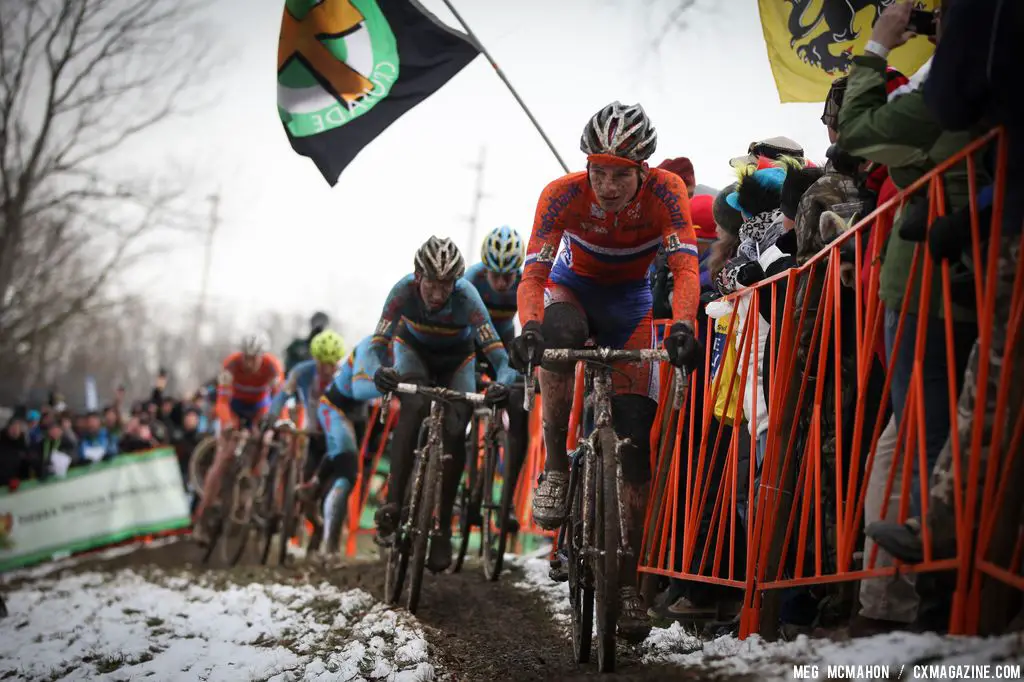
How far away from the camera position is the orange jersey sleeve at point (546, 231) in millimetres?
4648

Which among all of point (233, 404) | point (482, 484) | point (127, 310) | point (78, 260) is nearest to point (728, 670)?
point (482, 484)

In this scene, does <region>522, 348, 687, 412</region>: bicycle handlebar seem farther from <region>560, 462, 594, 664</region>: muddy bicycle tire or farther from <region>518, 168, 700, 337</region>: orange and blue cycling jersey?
<region>560, 462, 594, 664</region>: muddy bicycle tire

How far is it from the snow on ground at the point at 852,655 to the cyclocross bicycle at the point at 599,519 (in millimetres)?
294

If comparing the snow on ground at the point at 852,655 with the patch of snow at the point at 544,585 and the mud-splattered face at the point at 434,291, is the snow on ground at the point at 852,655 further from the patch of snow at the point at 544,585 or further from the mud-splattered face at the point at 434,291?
the mud-splattered face at the point at 434,291

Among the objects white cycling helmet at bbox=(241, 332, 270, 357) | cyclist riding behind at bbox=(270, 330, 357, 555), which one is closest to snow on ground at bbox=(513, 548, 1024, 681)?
→ cyclist riding behind at bbox=(270, 330, 357, 555)

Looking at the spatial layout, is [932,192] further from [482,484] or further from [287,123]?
[287,123]

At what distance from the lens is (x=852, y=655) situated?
8.25 ft

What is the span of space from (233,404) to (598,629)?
33.0ft

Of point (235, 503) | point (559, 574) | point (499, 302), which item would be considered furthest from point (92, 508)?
point (559, 574)

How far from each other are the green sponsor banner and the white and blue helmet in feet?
28.4

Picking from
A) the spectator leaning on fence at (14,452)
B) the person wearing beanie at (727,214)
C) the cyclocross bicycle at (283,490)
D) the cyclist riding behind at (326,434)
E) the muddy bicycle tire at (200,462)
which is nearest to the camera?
the person wearing beanie at (727,214)

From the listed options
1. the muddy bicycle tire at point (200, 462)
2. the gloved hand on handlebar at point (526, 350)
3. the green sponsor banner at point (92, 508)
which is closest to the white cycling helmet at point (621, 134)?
the gloved hand on handlebar at point (526, 350)

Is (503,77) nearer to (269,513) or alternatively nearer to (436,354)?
(436,354)

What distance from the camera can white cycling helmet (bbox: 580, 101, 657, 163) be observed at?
175 inches
